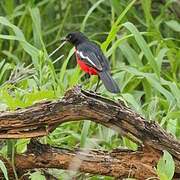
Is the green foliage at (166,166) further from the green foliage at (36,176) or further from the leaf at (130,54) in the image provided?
the leaf at (130,54)

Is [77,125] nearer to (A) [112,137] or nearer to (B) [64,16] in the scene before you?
(A) [112,137]

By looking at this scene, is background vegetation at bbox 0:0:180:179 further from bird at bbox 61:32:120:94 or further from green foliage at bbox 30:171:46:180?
bird at bbox 61:32:120:94

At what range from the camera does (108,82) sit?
15.3ft

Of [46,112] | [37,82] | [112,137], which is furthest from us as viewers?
[112,137]

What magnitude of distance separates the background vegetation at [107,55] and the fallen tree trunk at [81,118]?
0.39ft

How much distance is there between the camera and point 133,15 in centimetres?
687

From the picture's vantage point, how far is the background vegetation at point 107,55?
483cm

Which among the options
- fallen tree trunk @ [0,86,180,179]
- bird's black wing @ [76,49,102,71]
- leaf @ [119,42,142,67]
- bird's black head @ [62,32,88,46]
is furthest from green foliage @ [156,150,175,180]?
leaf @ [119,42,142,67]

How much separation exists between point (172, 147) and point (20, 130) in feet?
2.61

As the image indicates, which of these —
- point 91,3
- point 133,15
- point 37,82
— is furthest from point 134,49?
point 37,82

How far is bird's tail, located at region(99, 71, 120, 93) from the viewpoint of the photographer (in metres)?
4.61

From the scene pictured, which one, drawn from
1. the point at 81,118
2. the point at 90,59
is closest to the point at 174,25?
the point at 90,59

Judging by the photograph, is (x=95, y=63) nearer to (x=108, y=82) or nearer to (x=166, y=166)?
(x=108, y=82)

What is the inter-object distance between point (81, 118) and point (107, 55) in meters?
1.39
